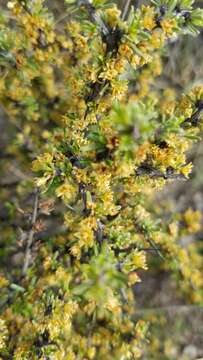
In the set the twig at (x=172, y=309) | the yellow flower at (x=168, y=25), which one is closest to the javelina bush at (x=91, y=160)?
the yellow flower at (x=168, y=25)

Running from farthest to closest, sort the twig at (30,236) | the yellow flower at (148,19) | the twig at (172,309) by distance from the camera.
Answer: the twig at (172,309) → the twig at (30,236) → the yellow flower at (148,19)

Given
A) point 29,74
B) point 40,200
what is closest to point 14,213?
point 40,200

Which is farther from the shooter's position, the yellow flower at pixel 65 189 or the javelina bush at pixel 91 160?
the yellow flower at pixel 65 189

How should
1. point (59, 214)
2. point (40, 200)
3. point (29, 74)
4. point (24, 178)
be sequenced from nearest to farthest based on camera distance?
1. point (29, 74)
2. point (40, 200)
3. point (59, 214)
4. point (24, 178)

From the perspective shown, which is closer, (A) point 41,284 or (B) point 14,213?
(A) point 41,284

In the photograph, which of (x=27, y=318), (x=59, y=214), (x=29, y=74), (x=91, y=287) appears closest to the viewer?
(x=91, y=287)

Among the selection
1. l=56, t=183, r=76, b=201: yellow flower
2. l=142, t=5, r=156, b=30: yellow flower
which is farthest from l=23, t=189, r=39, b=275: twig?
l=142, t=5, r=156, b=30: yellow flower

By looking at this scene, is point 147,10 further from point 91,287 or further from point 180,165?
point 91,287

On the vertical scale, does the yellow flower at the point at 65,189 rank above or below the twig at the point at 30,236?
below

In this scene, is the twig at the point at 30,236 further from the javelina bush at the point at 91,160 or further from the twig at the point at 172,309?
the twig at the point at 172,309
